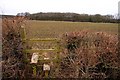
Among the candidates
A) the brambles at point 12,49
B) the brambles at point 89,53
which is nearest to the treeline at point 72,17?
the brambles at point 12,49

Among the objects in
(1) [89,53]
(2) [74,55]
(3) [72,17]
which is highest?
(3) [72,17]

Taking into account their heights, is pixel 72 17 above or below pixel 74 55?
above

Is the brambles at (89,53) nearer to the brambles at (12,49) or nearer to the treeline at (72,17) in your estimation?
the brambles at (12,49)

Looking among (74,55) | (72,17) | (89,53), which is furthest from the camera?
(72,17)

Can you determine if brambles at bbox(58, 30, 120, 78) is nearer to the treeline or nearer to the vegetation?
the vegetation

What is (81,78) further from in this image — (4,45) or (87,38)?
(4,45)

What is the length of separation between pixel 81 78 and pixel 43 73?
1.26 metres

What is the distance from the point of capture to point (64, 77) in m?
8.75

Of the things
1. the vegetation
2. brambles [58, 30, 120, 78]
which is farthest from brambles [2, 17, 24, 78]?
brambles [58, 30, 120, 78]

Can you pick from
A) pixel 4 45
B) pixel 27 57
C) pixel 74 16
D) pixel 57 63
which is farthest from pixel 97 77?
pixel 74 16

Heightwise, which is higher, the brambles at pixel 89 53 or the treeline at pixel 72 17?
the treeline at pixel 72 17

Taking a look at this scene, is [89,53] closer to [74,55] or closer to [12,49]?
[74,55]

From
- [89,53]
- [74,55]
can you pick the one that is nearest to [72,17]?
[74,55]

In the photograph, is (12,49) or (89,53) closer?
(89,53)
